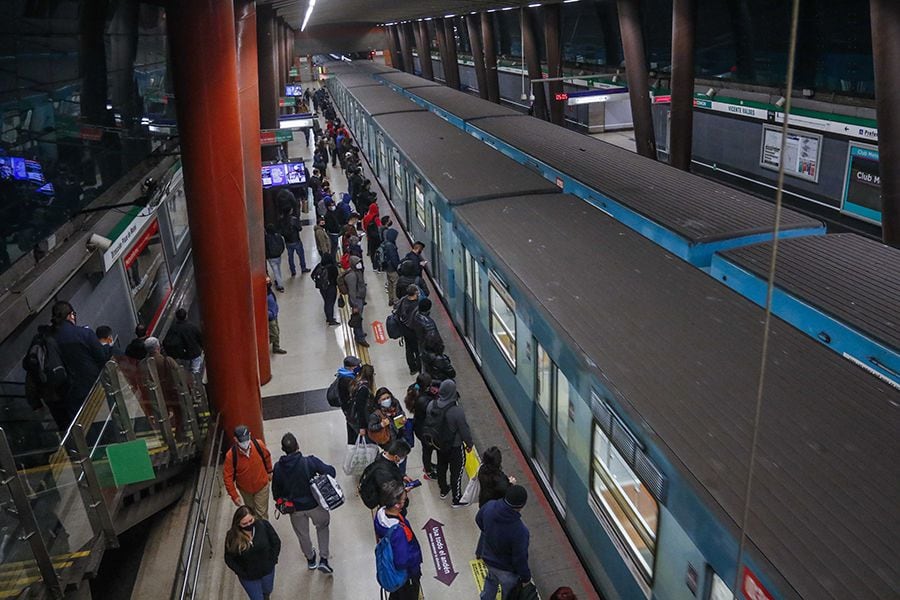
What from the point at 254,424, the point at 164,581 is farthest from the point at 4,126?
the point at 164,581

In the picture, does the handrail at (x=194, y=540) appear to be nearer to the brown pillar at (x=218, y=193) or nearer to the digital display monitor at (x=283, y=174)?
the brown pillar at (x=218, y=193)

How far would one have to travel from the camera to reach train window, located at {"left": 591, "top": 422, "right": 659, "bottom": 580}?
4.18m

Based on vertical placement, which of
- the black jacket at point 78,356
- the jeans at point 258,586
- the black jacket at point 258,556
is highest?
the black jacket at point 78,356

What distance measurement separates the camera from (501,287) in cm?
698

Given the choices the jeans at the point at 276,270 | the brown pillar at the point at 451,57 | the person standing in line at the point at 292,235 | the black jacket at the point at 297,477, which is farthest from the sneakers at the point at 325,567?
the brown pillar at the point at 451,57

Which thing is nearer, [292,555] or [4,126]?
[292,555]

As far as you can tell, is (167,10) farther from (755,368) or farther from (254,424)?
(755,368)

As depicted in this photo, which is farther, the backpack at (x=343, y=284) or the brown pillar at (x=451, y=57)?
the brown pillar at (x=451, y=57)

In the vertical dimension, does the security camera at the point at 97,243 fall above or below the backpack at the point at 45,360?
above

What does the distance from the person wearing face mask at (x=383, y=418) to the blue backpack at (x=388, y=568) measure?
1779 millimetres

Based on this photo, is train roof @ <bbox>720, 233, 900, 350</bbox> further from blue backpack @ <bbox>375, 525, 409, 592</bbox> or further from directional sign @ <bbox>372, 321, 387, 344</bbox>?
directional sign @ <bbox>372, 321, 387, 344</bbox>

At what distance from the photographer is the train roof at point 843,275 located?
486 centimetres

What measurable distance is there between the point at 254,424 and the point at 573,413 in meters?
4.49

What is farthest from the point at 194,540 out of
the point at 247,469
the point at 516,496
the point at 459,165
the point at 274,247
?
the point at 459,165
